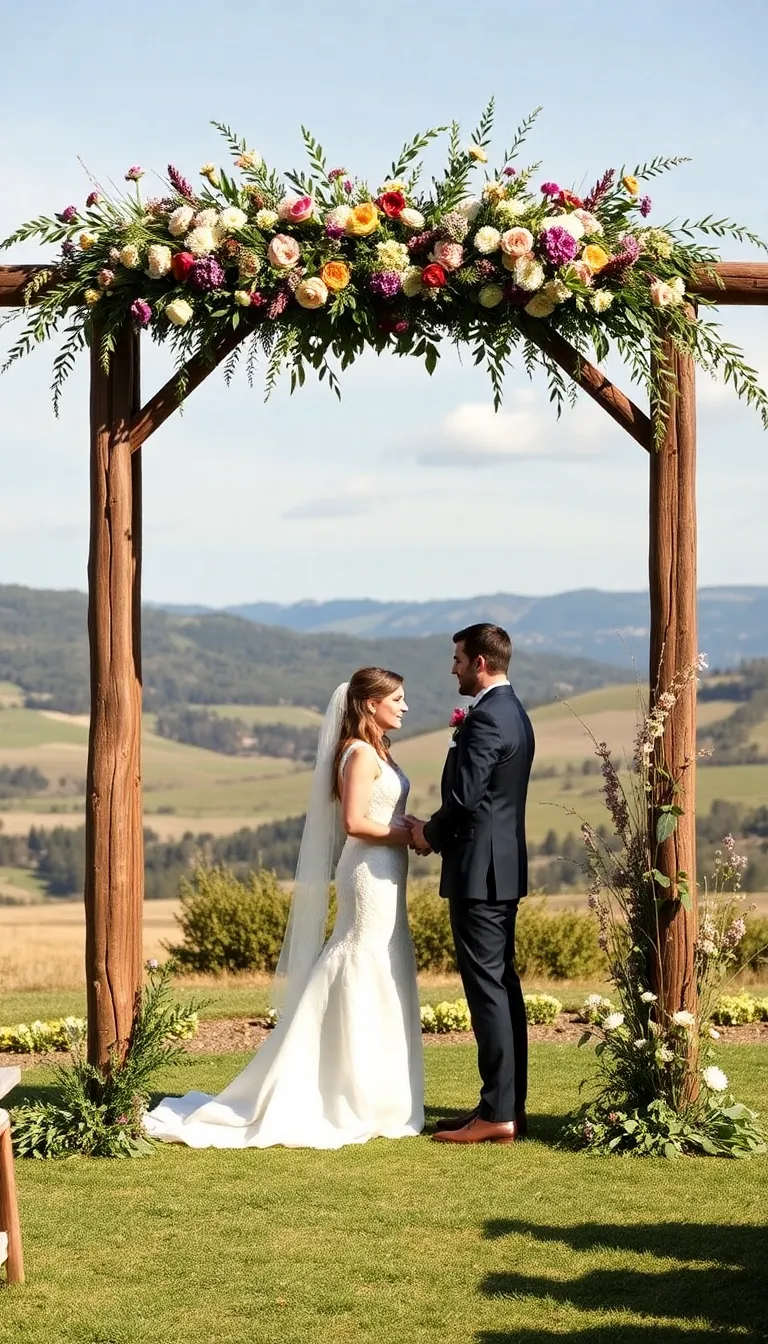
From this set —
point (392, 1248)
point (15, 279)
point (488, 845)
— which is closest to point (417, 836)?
point (488, 845)

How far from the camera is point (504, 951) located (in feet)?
22.6

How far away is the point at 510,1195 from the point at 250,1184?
3.56ft

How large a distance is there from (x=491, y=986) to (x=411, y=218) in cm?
342

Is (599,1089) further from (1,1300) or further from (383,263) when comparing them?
(383,263)

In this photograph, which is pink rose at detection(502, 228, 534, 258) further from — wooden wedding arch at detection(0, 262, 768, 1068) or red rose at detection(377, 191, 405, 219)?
red rose at detection(377, 191, 405, 219)

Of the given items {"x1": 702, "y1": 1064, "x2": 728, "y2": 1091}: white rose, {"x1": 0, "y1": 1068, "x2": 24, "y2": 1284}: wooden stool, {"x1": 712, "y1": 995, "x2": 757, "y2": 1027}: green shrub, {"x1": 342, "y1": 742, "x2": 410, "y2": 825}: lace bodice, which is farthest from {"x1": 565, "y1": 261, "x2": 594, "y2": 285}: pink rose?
{"x1": 712, "y1": 995, "x2": 757, "y2": 1027}: green shrub

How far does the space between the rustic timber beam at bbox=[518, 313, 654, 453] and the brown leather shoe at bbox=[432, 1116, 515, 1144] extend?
124 inches

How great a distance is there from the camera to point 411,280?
659 cm

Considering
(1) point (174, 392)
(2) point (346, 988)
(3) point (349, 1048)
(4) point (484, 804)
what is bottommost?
(3) point (349, 1048)

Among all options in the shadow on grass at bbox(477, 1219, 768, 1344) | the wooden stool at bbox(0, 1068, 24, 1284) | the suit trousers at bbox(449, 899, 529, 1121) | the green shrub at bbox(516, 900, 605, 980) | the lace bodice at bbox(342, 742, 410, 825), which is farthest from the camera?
the green shrub at bbox(516, 900, 605, 980)

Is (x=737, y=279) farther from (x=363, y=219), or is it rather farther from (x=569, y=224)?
(x=363, y=219)

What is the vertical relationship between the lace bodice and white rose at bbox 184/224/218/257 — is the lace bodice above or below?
below

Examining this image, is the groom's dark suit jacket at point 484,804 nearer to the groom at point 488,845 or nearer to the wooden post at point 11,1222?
the groom at point 488,845

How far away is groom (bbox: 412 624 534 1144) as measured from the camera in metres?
6.72
